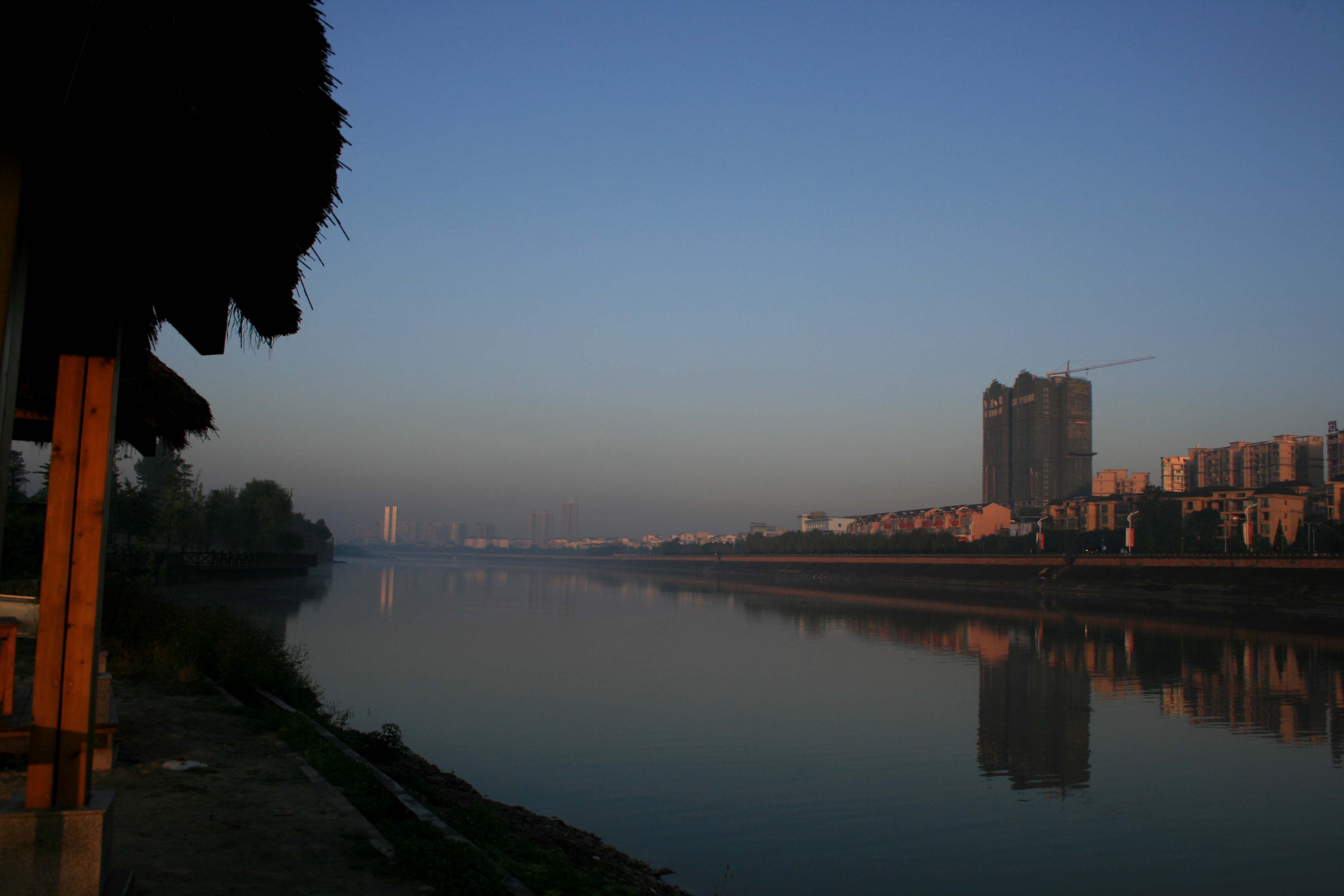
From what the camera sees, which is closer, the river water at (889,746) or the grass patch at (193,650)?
the river water at (889,746)

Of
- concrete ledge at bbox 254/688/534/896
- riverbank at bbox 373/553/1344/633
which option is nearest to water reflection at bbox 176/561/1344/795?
riverbank at bbox 373/553/1344/633

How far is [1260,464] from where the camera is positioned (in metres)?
146

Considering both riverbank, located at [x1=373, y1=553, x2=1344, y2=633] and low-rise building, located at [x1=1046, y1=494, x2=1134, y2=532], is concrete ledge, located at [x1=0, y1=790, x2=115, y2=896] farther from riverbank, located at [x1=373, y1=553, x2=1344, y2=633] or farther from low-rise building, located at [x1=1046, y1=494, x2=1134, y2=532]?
low-rise building, located at [x1=1046, y1=494, x2=1134, y2=532]

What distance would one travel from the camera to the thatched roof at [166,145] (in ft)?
8.09

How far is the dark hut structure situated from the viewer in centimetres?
250

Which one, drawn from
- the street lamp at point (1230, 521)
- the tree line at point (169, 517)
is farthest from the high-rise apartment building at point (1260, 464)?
the tree line at point (169, 517)

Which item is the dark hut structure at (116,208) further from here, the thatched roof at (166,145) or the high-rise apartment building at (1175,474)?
the high-rise apartment building at (1175,474)

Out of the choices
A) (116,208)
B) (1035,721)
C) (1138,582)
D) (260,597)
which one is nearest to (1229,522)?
(1138,582)

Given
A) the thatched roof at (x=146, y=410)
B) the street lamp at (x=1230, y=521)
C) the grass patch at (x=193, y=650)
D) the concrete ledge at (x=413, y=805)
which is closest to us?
the concrete ledge at (x=413, y=805)

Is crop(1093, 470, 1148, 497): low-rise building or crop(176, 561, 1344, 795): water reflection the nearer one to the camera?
crop(176, 561, 1344, 795): water reflection

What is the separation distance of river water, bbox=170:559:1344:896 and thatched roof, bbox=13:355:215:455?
216 inches

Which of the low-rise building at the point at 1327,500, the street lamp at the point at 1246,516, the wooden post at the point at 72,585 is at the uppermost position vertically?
the low-rise building at the point at 1327,500

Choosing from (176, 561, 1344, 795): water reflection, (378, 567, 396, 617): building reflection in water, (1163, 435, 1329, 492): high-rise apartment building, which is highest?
(1163, 435, 1329, 492): high-rise apartment building

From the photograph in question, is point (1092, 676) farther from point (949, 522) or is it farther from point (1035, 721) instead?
point (949, 522)
